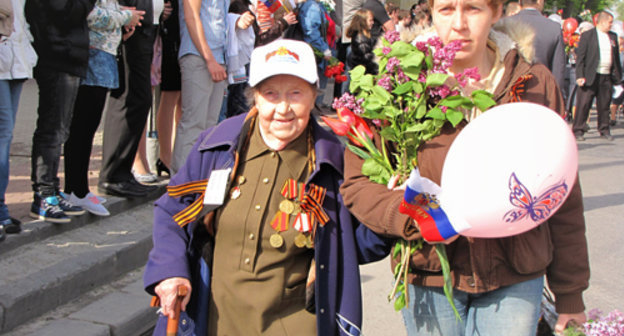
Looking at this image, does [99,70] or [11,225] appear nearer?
[11,225]

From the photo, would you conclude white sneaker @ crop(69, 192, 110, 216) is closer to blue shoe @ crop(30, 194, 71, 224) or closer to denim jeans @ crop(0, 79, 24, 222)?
blue shoe @ crop(30, 194, 71, 224)

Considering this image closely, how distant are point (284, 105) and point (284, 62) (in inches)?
6.5

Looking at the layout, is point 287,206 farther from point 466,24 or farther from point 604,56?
point 604,56

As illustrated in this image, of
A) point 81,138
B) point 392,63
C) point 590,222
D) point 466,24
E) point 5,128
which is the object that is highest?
point 466,24

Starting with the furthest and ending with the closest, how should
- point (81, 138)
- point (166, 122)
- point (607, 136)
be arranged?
point (607, 136)
point (166, 122)
point (81, 138)

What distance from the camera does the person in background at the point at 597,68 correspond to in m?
12.5

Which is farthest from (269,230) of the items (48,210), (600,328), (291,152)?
(48,210)

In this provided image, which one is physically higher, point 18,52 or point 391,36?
point 391,36

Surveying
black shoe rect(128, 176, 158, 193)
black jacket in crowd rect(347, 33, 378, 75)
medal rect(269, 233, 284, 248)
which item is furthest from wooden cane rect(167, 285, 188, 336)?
black jacket in crowd rect(347, 33, 378, 75)

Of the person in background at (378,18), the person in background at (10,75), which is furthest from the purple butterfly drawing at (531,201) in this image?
the person in background at (378,18)

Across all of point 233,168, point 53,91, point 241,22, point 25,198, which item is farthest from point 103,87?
point 233,168

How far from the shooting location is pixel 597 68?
12539 millimetres

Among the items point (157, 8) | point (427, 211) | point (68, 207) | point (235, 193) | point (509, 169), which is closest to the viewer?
point (509, 169)

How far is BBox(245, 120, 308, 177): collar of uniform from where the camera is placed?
2.63m
